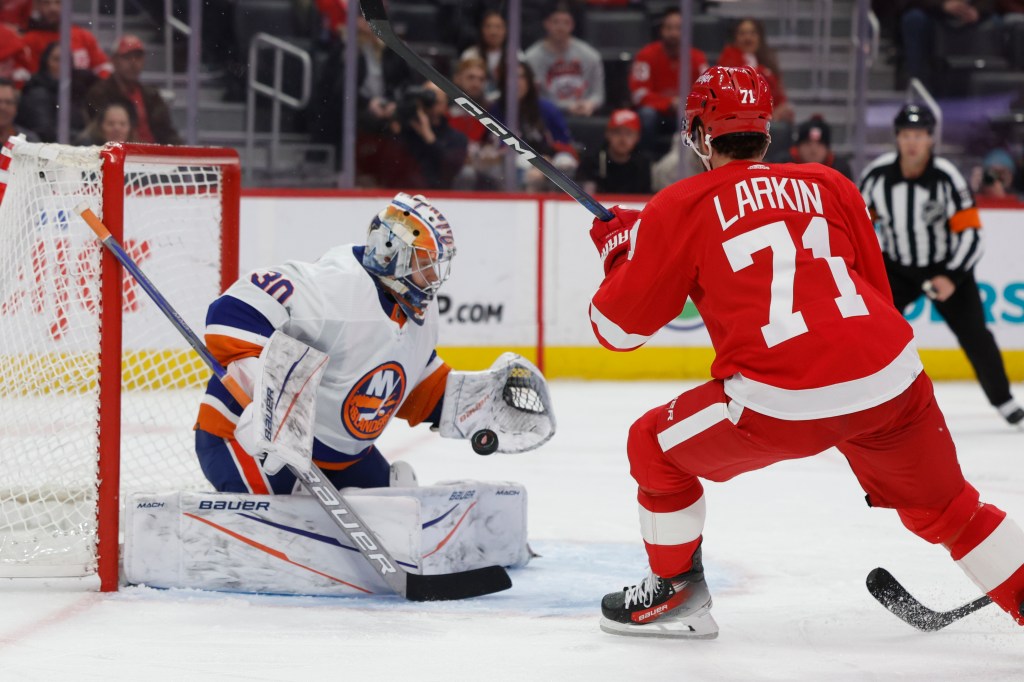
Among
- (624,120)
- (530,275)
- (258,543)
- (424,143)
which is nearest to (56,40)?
(424,143)

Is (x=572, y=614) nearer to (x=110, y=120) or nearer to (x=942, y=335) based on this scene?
(x=110, y=120)

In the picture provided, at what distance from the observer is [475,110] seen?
8.25ft

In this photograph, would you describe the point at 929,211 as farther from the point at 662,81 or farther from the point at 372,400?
the point at 372,400

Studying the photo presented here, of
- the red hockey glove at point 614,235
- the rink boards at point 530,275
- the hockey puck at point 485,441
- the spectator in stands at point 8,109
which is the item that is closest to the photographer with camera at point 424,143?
the rink boards at point 530,275

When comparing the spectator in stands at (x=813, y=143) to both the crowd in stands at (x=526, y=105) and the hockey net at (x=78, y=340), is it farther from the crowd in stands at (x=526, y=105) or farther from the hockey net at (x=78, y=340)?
the hockey net at (x=78, y=340)

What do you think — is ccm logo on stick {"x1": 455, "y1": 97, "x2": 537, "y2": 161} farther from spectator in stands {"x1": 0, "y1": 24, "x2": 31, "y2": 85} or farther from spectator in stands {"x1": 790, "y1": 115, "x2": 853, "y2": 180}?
spectator in stands {"x1": 790, "y1": 115, "x2": 853, "y2": 180}

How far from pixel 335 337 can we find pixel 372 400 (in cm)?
16

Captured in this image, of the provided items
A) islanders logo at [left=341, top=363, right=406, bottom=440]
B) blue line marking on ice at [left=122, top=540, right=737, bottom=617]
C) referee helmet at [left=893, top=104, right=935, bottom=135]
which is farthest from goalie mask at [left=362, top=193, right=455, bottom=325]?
referee helmet at [left=893, top=104, right=935, bottom=135]

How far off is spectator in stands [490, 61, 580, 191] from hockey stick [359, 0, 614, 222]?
3.72 meters

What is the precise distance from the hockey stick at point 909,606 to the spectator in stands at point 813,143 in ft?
14.0

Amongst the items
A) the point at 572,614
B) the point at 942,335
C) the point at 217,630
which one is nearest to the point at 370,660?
the point at 217,630

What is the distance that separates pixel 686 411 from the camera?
2.22 metres

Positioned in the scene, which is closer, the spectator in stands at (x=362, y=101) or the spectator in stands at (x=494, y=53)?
the spectator in stands at (x=362, y=101)

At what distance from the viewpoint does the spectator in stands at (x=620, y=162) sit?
653 centimetres
